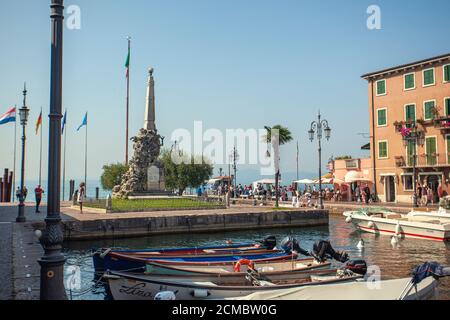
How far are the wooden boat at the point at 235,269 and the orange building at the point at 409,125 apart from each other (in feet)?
103

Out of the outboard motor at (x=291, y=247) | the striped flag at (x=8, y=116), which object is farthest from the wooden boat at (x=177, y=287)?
the striped flag at (x=8, y=116)

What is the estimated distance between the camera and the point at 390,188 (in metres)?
46.8

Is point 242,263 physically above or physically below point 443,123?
below

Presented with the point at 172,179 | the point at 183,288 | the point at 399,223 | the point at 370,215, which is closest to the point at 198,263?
the point at 183,288

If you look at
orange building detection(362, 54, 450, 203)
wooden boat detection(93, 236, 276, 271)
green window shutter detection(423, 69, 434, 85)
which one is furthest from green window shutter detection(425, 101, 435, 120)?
wooden boat detection(93, 236, 276, 271)

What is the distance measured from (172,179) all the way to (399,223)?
4357cm

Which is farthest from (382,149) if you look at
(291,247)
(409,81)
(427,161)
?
(291,247)

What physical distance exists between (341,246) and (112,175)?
54.3m

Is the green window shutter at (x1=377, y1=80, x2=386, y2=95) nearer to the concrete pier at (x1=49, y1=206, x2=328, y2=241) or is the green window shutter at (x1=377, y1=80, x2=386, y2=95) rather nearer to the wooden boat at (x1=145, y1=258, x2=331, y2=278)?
the concrete pier at (x1=49, y1=206, x2=328, y2=241)

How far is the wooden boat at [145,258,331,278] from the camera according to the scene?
12.1 meters

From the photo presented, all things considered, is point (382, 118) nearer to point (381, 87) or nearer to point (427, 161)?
point (381, 87)

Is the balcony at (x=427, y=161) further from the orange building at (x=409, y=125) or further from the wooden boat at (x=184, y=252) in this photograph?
the wooden boat at (x=184, y=252)

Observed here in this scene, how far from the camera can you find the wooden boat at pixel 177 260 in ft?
42.9
